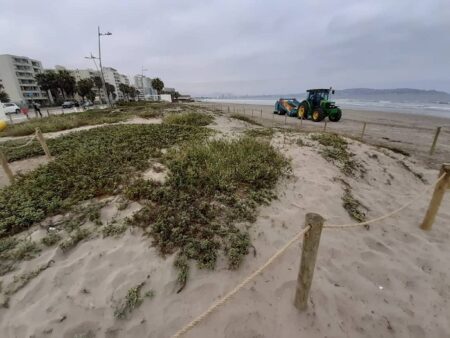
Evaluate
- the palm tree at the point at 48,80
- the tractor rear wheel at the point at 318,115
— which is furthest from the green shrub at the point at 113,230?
the palm tree at the point at 48,80

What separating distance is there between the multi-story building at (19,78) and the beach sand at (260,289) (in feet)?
277

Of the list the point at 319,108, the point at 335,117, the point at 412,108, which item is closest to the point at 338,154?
the point at 319,108

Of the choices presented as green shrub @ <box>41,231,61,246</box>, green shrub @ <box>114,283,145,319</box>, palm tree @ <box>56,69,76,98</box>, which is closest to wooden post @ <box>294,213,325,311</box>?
green shrub @ <box>114,283,145,319</box>

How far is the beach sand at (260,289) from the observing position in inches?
89.7

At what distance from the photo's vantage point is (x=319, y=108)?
17.6m

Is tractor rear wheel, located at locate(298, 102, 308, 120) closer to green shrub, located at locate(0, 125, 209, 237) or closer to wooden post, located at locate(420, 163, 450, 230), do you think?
green shrub, located at locate(0, 125, 209, 237)

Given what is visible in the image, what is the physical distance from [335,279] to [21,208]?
16.2ft

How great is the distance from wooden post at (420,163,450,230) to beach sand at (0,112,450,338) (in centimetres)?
18

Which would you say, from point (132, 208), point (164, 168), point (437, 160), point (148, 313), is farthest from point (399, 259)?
point (437, 160)

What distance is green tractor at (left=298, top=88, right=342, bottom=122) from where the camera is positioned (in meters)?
17.6

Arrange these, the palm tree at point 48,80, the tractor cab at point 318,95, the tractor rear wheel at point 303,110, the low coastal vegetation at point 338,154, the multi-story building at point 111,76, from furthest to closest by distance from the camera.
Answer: the multi-story building at point 111,76 < the palm tree at point 48,80 < the tractor rear wheel at point 303,110 < the tractor cab at point 318,95 < the low coastal vegetation at point 338,154

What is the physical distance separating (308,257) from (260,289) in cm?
86

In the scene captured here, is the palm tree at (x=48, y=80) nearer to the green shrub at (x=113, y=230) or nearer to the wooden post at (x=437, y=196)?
the green shrub at (x=113, y=230)

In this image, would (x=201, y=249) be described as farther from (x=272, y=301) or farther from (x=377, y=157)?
(x=377, y=157)
